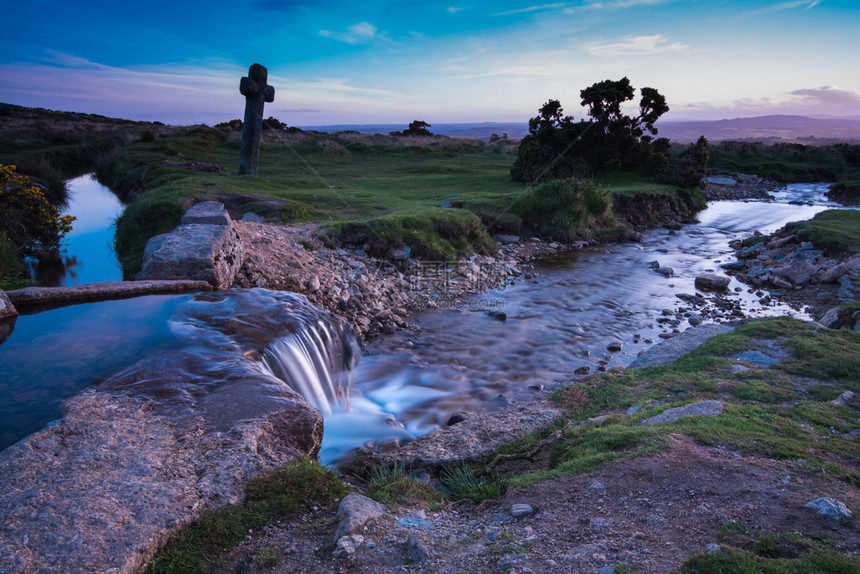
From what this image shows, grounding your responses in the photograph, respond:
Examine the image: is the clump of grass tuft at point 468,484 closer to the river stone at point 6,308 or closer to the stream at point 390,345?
the stream at point 390,345

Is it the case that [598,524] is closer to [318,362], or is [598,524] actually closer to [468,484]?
[468,484]

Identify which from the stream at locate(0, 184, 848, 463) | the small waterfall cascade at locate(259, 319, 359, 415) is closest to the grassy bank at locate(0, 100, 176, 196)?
the stream at locate(0, 184, 848, 463)

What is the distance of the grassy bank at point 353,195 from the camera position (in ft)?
41.3

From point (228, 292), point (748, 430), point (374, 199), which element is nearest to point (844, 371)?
point (748, 430)

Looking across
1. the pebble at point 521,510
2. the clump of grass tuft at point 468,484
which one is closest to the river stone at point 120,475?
the clump of grass tuft at point 468,484

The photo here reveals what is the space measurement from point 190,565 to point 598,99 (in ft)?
90.5

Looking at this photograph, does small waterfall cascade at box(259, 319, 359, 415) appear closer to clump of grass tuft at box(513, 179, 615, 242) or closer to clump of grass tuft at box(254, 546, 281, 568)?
clump of grass tuft at box(254, 546, 281, 568)

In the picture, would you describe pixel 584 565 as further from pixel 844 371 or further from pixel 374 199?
pixel 374 199

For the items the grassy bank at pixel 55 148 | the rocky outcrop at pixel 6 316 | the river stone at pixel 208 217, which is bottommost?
the rocky outcrop at pixel 6 316

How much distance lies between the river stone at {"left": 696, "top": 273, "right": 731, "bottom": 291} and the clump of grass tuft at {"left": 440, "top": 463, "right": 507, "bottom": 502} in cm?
1085

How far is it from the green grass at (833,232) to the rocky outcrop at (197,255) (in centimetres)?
1563

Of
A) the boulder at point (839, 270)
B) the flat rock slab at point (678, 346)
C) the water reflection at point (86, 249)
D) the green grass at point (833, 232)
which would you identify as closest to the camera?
the flat rock slab at point (678, 346)

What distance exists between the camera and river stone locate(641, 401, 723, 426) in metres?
4.53

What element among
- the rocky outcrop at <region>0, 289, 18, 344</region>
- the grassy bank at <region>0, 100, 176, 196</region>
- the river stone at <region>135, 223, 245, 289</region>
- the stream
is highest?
the grassy bank at <region>0, 100, 176, 196</region>
